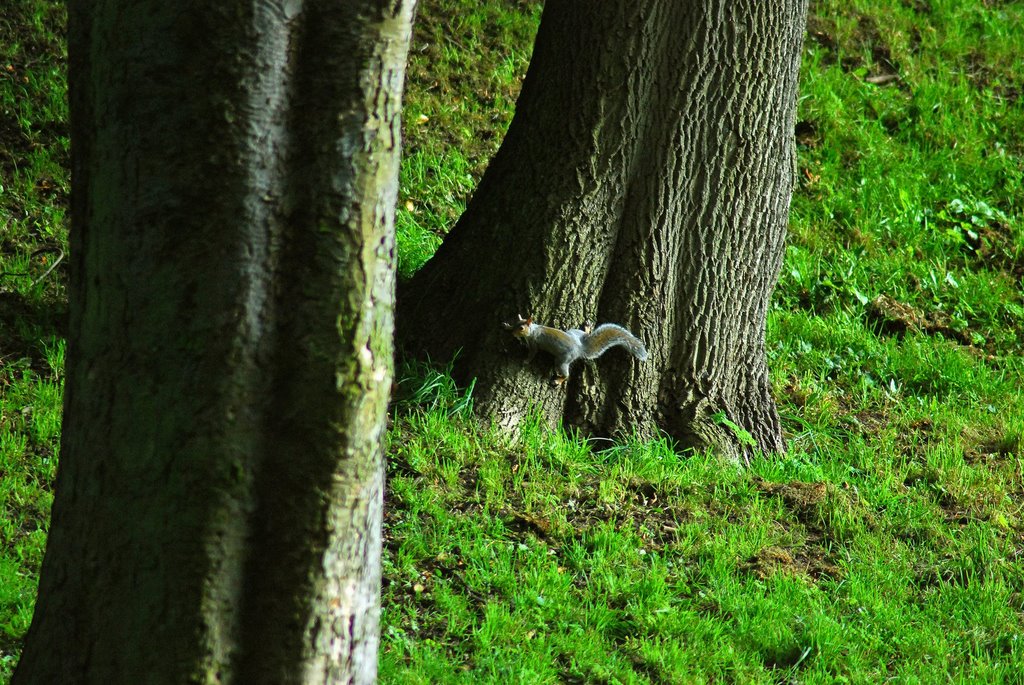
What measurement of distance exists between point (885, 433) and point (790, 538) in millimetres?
1453

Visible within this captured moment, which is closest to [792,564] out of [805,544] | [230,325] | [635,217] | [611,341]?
[805,544]

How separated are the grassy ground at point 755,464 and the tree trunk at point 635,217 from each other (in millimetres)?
251

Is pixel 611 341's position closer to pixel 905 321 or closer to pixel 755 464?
pixel 755 464

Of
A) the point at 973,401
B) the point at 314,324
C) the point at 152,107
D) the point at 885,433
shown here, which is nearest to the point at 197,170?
the point at 152,107

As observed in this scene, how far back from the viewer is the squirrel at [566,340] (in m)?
4.65

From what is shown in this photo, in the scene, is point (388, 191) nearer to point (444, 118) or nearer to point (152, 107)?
point (152, 107)

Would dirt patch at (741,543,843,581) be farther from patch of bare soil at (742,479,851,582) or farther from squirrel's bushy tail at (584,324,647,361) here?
squirrel's bushy tail at (584,324,647,361)

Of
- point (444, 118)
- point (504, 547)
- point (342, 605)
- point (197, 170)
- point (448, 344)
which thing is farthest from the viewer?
point (444, 118)

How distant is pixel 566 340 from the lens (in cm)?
465

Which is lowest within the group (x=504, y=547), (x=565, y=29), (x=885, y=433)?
(x=504, y=547)

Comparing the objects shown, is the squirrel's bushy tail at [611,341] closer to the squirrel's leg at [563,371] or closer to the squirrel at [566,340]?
the squirrel at [566,340]

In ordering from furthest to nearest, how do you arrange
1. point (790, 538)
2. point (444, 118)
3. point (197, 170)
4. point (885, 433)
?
point (444, 118)
point (885, 433)
point (790, 538)
point (197, 170)

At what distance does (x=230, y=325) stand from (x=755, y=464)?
3.38m

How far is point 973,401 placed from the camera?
603 centimetres
